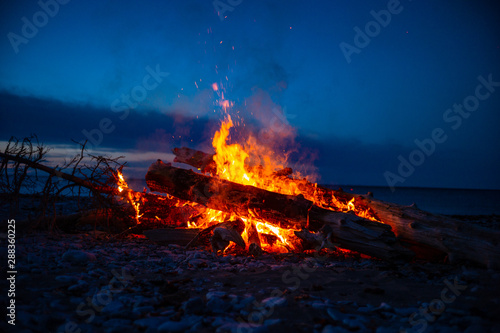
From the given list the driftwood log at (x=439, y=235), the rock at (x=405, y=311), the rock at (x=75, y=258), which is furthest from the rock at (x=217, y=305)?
the driftwood log at (x=439, y=235)

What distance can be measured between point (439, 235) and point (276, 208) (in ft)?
11.5

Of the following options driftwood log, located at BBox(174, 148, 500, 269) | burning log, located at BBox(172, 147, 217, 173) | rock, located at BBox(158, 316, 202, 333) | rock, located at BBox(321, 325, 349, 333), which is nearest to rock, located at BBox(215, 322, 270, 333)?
rock, located at BBox(158, 316, 202, 333)

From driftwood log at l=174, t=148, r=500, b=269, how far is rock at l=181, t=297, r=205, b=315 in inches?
196

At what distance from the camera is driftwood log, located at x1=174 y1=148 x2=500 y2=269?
5.22m

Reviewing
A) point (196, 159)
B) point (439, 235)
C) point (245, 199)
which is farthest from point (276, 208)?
point (196, 159)

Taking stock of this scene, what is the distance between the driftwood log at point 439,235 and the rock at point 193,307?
4.99 meters

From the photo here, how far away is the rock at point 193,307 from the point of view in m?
3.15

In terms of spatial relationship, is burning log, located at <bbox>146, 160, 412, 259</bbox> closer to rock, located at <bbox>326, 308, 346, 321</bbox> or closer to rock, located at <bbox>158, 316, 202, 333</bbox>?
rock, located at <bbox>326, 308, 346, 321</bbox>

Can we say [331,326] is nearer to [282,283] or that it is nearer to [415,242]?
[282,283]

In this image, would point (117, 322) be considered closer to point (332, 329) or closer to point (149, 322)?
point (149, 322)

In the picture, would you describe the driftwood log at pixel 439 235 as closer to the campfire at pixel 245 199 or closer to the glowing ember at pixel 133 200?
the campfire at pixel 245 199

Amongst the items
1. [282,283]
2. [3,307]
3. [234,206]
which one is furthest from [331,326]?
[234,206]

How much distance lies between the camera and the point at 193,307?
320 cm

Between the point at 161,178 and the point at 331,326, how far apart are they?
6.04m
